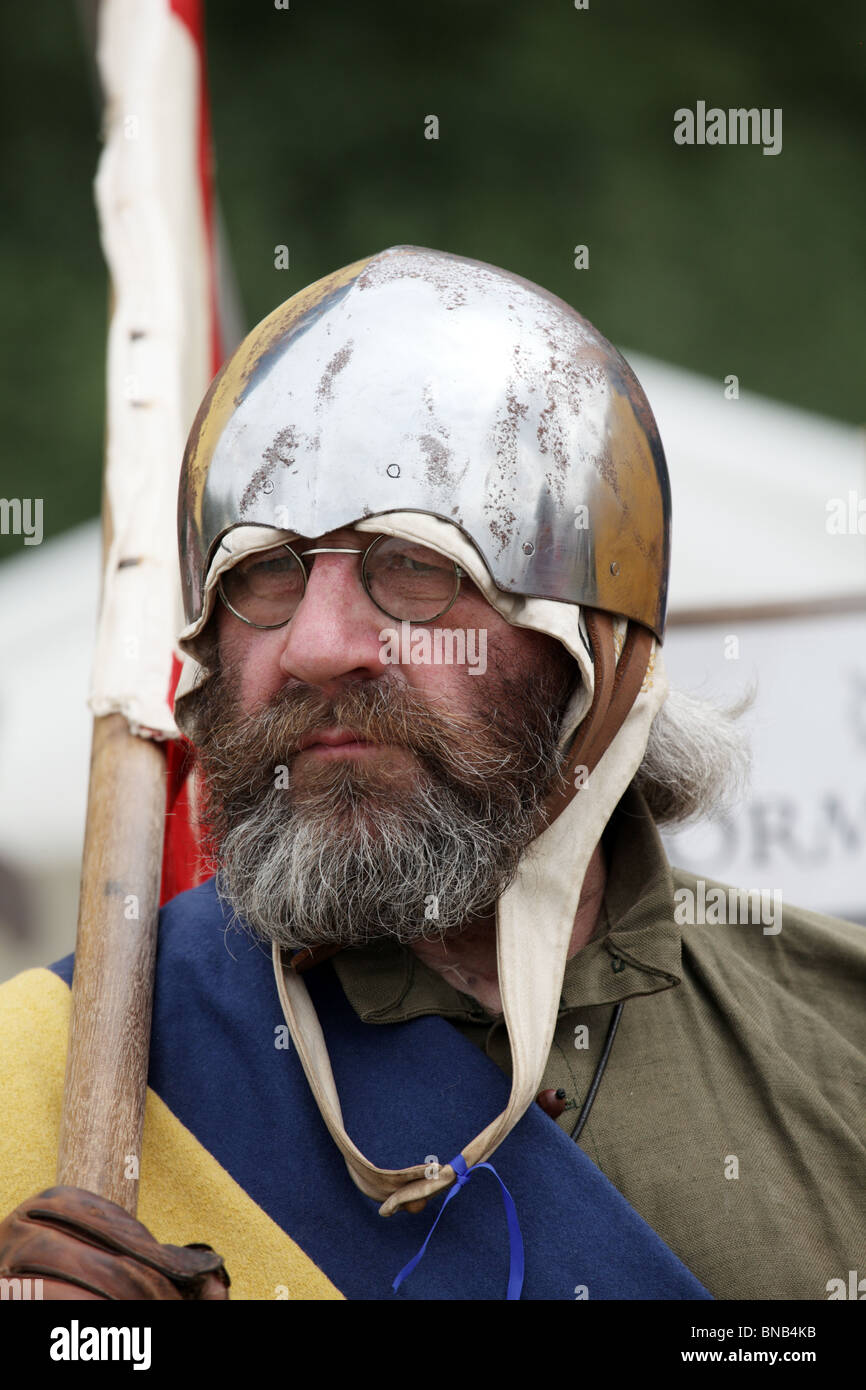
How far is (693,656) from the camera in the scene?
3574 mm

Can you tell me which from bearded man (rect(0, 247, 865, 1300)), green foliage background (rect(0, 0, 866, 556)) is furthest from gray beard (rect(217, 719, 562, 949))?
green foliage background (rect(0, 0, 866, 556))

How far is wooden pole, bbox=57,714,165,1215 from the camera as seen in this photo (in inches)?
74.4

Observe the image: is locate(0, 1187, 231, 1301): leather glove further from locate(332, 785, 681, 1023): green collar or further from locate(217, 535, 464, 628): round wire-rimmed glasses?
locate(217, 535, 464, 628): round wire-rimmed glasses

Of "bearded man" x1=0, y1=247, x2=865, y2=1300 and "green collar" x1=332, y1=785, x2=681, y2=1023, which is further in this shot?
"green collar" x1=332, y1=785, x2=681, y2=1023

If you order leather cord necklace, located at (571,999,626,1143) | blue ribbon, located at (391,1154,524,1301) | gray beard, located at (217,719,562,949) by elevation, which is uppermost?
gray beard, located at (217,719,562,949)

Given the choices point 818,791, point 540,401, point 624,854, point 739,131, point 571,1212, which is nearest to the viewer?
point 571,1212

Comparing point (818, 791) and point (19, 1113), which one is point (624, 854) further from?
point (818, 791)

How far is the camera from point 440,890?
2004mm

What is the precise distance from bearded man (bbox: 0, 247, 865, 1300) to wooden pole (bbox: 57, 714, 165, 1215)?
0.29 feet

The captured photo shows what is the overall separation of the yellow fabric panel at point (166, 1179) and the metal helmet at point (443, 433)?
62cm

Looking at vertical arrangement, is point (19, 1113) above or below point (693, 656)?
below
